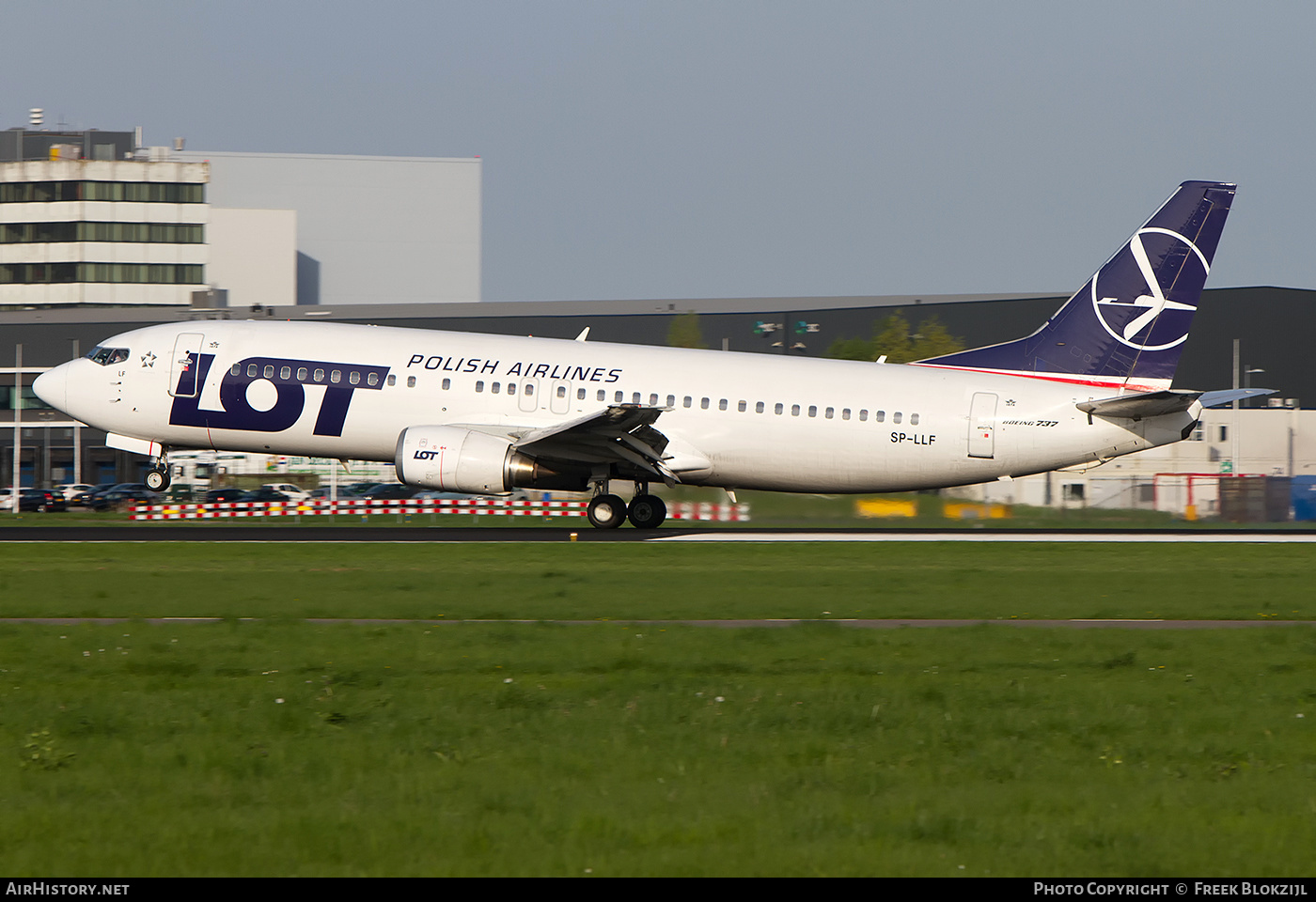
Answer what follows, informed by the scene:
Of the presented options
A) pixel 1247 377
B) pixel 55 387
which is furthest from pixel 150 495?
pixel 1247 377

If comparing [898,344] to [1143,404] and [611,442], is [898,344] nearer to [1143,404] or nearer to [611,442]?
[1143,404]

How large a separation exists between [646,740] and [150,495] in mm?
64149

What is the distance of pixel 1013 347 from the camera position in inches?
1257

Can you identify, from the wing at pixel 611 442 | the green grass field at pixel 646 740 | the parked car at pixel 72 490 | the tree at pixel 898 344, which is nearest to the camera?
the green grass field at pixel 646 740

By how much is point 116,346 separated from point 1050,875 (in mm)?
28953

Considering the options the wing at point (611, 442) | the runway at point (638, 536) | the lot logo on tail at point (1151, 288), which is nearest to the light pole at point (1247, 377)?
the runway at point (638, 536)

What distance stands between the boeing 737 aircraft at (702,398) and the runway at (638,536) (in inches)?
50.1

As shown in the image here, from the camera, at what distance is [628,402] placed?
30.3 m

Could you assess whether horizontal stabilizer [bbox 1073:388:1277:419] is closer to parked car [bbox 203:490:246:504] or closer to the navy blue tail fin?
the navy blue tail fin

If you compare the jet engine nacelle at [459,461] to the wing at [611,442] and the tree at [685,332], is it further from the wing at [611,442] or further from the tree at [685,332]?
the tree at [685,332]

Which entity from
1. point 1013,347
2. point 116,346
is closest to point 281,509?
point 116,346

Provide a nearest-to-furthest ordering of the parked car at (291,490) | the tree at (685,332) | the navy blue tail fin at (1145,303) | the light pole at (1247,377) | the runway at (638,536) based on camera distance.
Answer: the runway at (638,536) < the navy blue tail fin at (1145,303) < the parked car at (291,490) < the light pole at (1247,377) < the tree at (685,332)

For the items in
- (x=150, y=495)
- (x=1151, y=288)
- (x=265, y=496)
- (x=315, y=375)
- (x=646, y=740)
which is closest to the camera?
(x=646, y=740)

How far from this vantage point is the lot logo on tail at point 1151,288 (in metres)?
30.5
